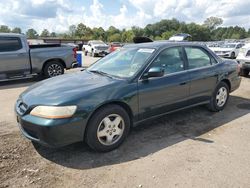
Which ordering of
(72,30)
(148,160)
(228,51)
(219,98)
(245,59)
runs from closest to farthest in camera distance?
(148,160) < (219,98) < (245,59) < (228,51) < (72,30)

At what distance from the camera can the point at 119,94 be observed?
381cm

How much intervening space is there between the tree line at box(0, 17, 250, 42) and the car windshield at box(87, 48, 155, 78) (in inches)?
3000

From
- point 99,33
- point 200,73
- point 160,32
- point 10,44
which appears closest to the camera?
point 200,73

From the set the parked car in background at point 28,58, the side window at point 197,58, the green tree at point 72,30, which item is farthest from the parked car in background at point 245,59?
the green tree at point 72,30

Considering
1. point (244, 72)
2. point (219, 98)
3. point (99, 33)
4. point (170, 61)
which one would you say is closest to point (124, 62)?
point (170, 61)

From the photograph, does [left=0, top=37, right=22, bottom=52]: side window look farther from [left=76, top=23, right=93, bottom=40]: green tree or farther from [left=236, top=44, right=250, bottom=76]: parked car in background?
[left=76, top=23, right=93, bottom=40]: green tree

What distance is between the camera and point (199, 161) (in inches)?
140

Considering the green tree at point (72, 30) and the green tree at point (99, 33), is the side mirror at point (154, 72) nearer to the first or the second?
the green tree at point (99, 33)

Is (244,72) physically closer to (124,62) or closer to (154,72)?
(124,62)

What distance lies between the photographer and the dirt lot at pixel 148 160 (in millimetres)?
3129

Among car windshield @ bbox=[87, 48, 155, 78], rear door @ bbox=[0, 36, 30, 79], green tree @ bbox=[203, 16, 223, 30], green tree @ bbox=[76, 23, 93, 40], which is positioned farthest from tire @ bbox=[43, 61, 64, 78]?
green tree @ bbox=[203, 16, 223, 30]

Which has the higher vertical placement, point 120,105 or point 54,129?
point 120,105

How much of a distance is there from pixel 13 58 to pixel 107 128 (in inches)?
269

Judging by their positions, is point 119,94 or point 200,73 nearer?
point 119,94
